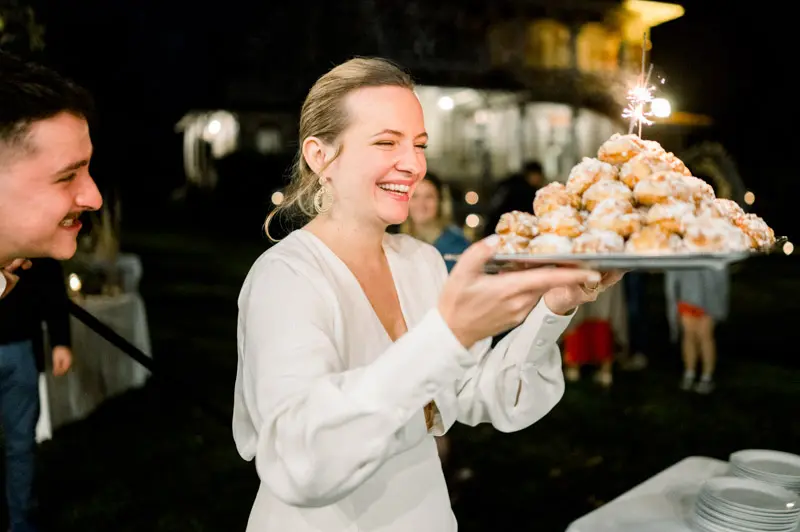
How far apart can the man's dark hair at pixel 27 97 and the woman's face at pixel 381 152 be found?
0.58m

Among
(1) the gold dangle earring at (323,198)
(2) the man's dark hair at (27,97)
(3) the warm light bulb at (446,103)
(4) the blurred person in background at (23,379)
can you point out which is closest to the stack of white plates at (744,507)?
(1) the gold dangle earring at (323,198)

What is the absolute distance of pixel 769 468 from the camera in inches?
91.4

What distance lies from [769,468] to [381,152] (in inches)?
71.2

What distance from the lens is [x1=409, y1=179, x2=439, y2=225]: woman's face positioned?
4.91 metres

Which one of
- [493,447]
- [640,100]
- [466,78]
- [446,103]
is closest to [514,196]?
[493,447]

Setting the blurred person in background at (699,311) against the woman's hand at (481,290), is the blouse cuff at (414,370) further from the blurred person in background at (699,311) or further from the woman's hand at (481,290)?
the blurred person in background at (699,311)

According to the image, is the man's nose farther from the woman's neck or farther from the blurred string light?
the blurred string light

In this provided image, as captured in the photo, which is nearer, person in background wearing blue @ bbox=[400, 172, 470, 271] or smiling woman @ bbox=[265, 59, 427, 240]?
smiling woman @ bbox=[265, 59, 427, 240]

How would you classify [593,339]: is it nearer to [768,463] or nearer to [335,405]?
[768,463]

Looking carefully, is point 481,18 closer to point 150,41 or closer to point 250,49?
point 250,49

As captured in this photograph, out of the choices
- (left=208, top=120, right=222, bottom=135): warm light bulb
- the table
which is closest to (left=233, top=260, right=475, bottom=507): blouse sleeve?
the table

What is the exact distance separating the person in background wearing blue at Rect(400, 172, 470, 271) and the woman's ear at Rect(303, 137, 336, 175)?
320cm

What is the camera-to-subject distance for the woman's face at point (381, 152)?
1517 mm

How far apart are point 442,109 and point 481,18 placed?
3532 millimetres
